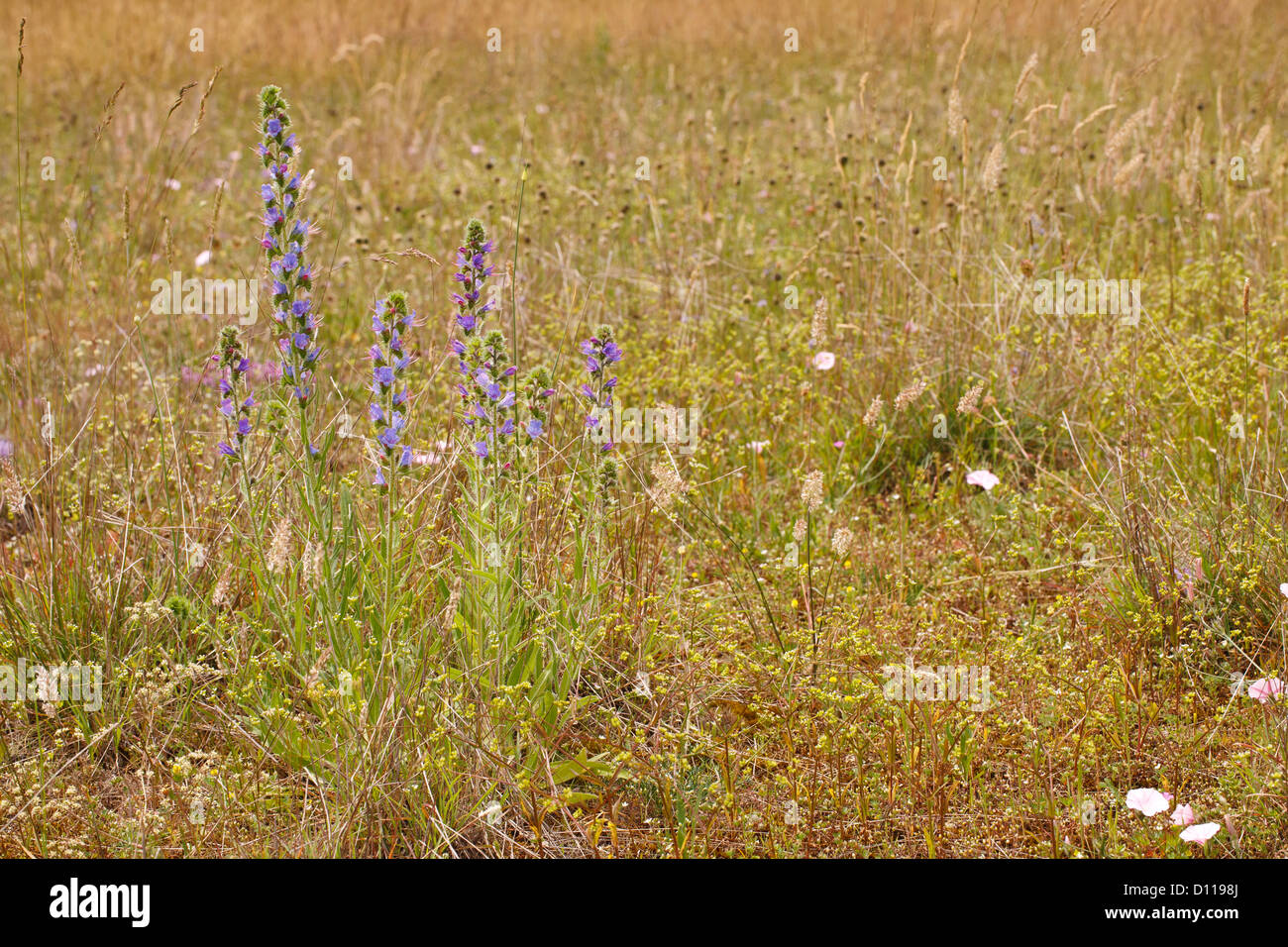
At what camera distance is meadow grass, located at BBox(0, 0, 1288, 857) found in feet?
7.50

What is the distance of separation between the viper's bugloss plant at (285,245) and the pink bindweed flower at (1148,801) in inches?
71.3

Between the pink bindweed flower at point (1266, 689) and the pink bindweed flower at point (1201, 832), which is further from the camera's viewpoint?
the pink bindweed flower at point (1266, 689)

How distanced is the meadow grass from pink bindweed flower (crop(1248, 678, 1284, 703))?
0.21 ft

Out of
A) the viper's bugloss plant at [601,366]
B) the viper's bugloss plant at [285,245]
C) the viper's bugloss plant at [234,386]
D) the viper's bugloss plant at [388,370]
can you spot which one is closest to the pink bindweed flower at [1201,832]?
the viper's bugloss plant at [601,366]

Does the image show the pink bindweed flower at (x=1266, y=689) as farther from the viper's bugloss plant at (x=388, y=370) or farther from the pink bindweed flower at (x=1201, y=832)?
the viper's bugloss plant at (x=388, y=370)

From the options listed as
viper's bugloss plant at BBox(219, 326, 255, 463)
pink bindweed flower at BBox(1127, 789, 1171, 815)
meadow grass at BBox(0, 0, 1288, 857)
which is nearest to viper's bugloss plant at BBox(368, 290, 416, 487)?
meadow grass at BBox(0, 0, 1288, 857)

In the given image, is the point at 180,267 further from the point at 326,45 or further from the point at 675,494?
the point at 326,45

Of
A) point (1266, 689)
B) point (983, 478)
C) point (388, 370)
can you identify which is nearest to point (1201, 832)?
point (1266, 689)

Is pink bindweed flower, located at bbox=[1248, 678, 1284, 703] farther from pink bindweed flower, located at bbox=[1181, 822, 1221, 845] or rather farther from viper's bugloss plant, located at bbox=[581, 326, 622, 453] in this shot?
viper's bugloss plant, located at bbox=[581, 326, 622, 453]

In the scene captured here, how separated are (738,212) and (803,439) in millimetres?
2533

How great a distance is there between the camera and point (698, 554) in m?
3.34

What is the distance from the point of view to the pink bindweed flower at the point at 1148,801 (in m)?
2.17

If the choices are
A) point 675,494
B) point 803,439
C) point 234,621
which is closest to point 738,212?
point 803,439

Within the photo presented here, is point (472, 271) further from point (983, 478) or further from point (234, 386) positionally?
point (983, 478)
